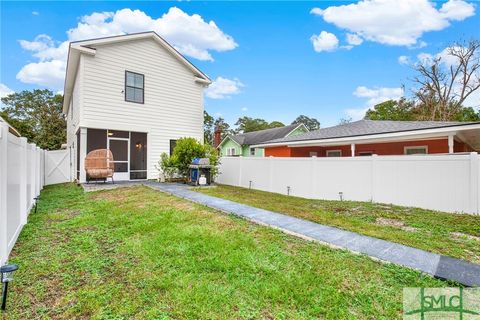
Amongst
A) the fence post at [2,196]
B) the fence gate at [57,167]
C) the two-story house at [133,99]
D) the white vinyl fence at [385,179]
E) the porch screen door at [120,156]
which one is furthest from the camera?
the fence gate at [57,167]

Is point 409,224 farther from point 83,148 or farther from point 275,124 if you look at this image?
point 275,124

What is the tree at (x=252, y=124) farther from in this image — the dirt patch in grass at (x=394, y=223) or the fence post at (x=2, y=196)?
the fence post at (x=2, y=196)

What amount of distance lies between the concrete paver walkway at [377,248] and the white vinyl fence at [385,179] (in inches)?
153

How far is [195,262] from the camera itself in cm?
336

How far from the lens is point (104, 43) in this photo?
37.3 feet

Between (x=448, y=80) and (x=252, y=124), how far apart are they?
33.9 meters

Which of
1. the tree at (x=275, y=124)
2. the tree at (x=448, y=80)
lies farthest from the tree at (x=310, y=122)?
the tree at (x=448, y=80)

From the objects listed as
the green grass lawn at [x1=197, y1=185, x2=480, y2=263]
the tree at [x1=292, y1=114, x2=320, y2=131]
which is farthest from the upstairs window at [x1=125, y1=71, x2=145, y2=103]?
the tree at [x1=292, y1=114, x2=320, y2=131]

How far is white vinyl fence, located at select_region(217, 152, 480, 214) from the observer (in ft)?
21.0

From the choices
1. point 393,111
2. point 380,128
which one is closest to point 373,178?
point 380,128

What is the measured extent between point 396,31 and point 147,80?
17.7 m

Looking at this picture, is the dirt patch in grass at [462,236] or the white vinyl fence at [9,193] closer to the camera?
the white vinyl fence at [9,193]

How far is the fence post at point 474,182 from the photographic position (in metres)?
6.10

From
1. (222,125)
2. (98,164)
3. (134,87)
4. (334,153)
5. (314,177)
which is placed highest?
(222,125)
